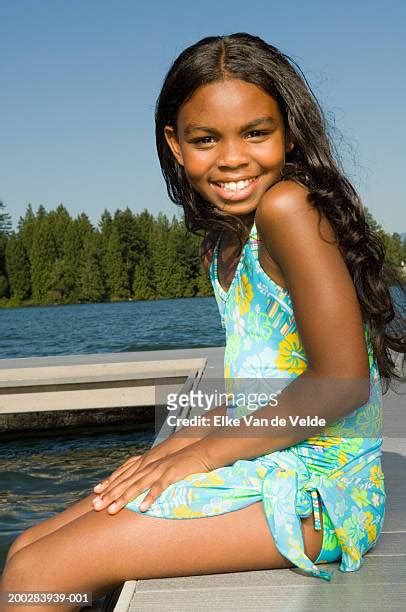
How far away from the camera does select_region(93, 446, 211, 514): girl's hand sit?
1.76 meters

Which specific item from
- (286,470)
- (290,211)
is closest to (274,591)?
(286,470)

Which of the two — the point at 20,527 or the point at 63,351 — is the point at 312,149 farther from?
the point at 63,351

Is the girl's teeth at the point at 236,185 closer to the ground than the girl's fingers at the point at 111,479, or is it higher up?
higher up

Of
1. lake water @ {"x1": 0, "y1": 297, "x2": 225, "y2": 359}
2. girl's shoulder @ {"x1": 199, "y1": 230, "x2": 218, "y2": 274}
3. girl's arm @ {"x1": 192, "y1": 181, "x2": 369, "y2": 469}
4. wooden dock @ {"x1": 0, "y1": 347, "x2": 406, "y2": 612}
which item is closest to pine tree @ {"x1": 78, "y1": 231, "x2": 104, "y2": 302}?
lake water @ {"x1": 0, "y1": 297, "x2": 225, "y2": 359}

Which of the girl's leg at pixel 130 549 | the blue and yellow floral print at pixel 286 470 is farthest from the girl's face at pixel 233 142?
the girl's leg at pixel 130 549

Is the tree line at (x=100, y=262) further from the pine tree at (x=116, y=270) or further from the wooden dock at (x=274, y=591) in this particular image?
the wooden dock at (x=274, y=591)

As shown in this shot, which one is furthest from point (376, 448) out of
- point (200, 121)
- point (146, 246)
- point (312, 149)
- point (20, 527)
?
point (146, 246)

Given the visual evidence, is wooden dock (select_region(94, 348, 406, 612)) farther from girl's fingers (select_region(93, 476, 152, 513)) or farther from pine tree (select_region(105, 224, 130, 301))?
pine tree (select_region(105, 224, 130, 301))

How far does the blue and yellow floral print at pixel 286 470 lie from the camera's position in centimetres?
175

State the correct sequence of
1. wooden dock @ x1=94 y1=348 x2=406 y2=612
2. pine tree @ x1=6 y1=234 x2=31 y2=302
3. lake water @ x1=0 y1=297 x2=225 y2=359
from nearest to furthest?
wooden dock @ x1=94 y1=348 x2=406 y2=612, lake water @ x1=0 y1=297 x2=225 y2=359, pine tree @ x1=6 y1=234 x2=31 y2=302

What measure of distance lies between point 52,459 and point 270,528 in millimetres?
5370

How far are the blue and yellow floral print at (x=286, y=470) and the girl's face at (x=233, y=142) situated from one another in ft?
0.46

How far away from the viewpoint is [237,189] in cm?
196

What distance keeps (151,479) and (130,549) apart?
162 mm
